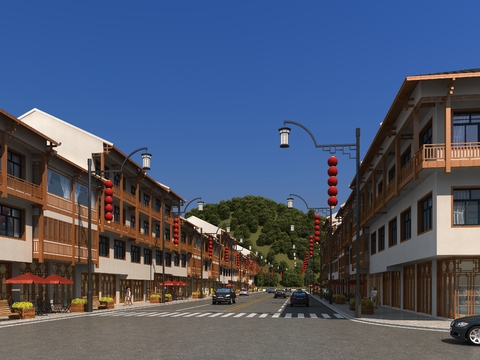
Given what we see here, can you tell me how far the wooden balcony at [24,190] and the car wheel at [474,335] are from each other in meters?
25.3

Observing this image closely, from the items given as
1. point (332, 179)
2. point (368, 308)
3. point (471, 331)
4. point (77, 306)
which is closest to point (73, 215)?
point (77, 306)

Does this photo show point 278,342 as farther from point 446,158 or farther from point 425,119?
point 425,119

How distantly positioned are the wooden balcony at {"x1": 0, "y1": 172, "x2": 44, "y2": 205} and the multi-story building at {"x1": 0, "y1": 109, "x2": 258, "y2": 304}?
6 centimetres

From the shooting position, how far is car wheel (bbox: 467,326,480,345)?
16688 mm

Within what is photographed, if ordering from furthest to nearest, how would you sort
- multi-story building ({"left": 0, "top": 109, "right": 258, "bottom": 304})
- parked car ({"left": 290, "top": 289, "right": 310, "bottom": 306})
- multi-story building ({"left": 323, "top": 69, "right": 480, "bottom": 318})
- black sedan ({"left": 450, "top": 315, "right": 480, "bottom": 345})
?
parked car ({"left": 290, "top": 289, "right": 310, "bottom": 306})
multi-story building ({"left": 0, "top": 109, "right": 258, "bottom": 304})
multi-story building ({"left": 323, "top": 69, "right": 480, "bottom": 318})
black sedan ({"left": 450, "top": 315, "right": 480, "bottom": 345})

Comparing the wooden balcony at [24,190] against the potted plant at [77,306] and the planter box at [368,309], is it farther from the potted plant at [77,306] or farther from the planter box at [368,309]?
the planter box at [368,309]

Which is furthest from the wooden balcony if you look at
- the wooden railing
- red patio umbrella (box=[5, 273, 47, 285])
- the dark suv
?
the dark suv

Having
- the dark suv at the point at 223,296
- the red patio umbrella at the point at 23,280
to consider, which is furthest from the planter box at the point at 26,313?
the dark suv at the point at 223,296

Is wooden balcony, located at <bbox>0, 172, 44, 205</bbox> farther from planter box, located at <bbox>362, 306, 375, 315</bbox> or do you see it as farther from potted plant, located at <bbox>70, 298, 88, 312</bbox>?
planter box, located at <bbox>362, 306, 375, 315</bbox>

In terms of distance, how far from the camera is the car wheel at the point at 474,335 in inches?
657

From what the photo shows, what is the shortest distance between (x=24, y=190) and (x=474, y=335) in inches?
1053

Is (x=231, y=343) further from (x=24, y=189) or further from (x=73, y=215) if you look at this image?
(x=73, y=215)

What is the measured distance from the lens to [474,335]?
16703mm

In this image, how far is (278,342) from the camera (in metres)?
17.2
